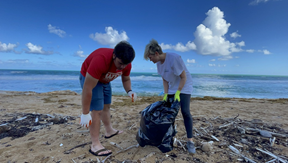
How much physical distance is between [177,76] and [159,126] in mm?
763

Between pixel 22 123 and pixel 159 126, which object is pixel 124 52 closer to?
pixel 159 126

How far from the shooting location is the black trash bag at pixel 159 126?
6.20 feet

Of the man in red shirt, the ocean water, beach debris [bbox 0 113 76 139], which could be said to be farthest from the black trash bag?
the ocean water

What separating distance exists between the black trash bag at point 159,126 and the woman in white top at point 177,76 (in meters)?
0.17

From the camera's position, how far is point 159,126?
6.15 feet

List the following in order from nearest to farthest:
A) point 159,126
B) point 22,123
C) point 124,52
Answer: point 124,52 → point 159,126 → point 22,123

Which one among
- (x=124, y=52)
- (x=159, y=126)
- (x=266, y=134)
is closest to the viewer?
(x=124, y=52)

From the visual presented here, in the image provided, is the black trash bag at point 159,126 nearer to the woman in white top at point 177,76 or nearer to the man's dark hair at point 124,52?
the woman in white top at point 177,76

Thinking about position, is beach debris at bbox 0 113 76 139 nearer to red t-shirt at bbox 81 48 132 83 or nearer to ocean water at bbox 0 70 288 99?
red t-shirt at bbox 81 48 132 83

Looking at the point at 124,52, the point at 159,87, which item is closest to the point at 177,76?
the point at 124,52

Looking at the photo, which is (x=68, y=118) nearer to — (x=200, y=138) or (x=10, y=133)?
(x=10, y=133)

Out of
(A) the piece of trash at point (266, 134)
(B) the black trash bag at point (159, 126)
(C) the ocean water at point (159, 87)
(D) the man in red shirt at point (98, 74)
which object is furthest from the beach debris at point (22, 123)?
(C) the ocean water at point (159, 87)

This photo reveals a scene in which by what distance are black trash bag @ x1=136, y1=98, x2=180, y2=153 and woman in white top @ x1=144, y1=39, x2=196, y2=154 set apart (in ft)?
0.57

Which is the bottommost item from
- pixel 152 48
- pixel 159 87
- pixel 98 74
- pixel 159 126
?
pixel 159 87
